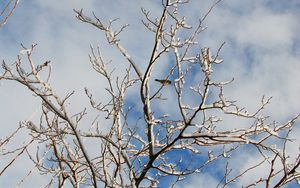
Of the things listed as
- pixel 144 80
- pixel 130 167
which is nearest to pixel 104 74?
pixel 144 80

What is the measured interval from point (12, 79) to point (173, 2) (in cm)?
271

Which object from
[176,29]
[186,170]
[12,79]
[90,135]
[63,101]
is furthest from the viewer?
[176,29]

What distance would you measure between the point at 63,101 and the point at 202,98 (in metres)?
1.63

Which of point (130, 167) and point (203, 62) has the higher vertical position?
point (203, 62)

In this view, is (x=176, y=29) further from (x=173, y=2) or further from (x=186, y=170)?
(x=186, y=170)

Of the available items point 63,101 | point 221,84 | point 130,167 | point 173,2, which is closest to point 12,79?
point 63,101

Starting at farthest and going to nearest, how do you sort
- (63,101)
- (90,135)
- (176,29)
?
1. (176,29)
2. (90,135)
3. (63,101)

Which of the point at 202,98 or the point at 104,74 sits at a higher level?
the point at 104,74

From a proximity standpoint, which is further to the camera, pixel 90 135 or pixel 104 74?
pixel 104 74

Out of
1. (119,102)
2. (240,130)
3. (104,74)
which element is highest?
(104,74)

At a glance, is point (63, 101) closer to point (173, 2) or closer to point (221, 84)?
point (221, 84)

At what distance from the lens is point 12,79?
168 inches

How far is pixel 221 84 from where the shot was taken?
4902 mm

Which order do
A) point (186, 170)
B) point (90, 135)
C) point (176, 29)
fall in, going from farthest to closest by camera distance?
point (176, 29)
point (186, 170)
point (90, 135)
